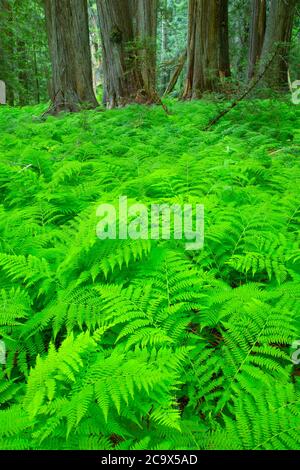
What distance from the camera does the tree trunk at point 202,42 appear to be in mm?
10555

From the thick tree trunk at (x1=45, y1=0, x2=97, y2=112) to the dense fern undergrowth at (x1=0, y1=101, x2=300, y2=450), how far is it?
578cm

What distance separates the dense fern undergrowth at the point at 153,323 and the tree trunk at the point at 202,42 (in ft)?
25.5

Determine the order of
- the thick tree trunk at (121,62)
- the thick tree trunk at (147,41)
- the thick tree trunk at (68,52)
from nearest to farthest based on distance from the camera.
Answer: the thick tree trunk at (147,41) → the thick tree trunk at (68,52) → the thick tree trunk at (121,62)

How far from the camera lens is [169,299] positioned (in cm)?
213

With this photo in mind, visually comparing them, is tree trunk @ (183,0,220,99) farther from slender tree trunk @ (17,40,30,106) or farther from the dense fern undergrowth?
the dense fern undergrowth

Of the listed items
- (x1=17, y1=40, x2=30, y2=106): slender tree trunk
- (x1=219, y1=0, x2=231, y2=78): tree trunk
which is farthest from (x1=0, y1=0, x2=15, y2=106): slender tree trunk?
(x1=219, y1=0, x2=231, y2=78): tree trunk

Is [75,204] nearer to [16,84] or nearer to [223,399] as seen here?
[223,399]

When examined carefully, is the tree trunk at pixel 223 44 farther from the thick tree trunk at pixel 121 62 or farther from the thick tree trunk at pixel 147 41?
the thick tree trunk at pixel 121 62

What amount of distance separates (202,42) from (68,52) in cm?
391

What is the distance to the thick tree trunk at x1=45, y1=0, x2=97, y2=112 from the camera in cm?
871

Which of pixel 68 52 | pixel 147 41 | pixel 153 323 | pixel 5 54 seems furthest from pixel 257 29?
pixel 153 323

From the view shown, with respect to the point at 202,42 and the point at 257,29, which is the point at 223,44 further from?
the point at 257,29

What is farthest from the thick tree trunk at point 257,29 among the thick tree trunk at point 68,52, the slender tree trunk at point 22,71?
the slender tree trunk at point 22,71

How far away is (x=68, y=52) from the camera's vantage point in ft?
29.1
